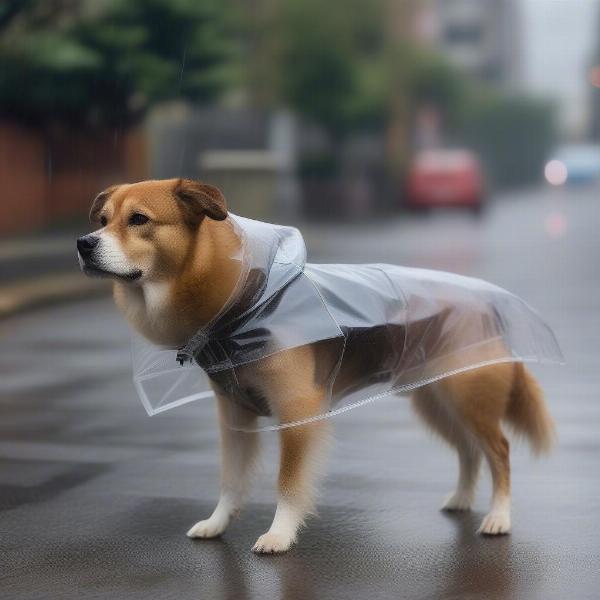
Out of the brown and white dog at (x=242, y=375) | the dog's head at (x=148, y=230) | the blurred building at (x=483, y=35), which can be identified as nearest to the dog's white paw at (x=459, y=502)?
the brown and white dog at (x=242, y=375)

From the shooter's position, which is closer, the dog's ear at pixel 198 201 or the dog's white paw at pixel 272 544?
the dog's ear at pixel 198 201

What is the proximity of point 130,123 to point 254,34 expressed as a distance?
33.5ft

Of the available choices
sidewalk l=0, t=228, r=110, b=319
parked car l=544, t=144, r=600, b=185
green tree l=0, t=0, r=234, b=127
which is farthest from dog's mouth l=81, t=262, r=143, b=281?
parked car l=544, t=144, r=600, b=185

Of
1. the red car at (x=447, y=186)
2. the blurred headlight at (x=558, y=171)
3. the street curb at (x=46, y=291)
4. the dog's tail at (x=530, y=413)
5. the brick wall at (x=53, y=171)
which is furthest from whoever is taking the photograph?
the blurred headlight at (x=558, y=171)

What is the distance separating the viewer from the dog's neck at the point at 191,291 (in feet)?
18.2

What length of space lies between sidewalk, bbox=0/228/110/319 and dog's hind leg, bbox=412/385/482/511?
1009 cm

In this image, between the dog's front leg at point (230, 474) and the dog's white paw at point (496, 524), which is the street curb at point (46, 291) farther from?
the dog's white paw at point (496, 524)

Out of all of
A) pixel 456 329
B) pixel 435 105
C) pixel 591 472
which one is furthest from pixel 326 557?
pixel 435 105

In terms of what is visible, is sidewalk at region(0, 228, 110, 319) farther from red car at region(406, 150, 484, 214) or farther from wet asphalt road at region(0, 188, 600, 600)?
red car at region(406, 150, 484, 214)

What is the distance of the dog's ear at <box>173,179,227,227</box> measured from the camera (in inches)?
215

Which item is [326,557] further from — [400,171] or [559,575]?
[400,171]

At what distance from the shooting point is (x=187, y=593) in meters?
5.19

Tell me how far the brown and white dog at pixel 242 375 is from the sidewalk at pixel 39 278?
10.4 meters

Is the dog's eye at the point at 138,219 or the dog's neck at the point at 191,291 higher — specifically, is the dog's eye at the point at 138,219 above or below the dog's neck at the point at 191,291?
above
